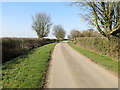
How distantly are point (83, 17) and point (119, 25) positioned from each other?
5.26 meters

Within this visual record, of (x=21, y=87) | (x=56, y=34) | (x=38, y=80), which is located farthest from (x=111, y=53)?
(x=56, y=34)

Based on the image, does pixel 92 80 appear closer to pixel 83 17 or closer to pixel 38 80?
pixel 38 80

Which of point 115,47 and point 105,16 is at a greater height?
point 105,16

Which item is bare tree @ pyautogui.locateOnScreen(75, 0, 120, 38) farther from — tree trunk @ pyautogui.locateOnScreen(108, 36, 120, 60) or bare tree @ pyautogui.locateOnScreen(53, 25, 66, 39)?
bare tree @ pyautogui.locateOnScreen(53, 25, 66, 39)

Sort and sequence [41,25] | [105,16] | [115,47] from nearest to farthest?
[115,47], [105,16], [41,25]

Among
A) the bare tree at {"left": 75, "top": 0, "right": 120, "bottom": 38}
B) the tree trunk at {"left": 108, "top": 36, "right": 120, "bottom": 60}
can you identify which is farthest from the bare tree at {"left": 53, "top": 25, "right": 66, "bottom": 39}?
the tree trunk at {"left": 108, "top": 36, "right": 120, "bottom": 60}

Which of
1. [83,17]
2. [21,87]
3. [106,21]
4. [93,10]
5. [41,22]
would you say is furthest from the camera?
[41,22]

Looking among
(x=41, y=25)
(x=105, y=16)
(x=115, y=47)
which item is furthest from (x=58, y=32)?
(x=115, y=47)

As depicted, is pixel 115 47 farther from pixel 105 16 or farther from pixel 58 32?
pixel 58 32

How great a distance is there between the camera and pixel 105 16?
15188 millimetres

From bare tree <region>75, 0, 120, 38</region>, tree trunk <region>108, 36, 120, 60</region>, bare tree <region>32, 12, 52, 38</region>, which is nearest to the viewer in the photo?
tree trunk <region>108, 36, 120, 60</region>

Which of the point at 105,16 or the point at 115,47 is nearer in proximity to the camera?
the point at 115,47

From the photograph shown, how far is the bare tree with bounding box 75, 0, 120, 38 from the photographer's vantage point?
14.3m

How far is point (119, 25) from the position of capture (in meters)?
14.0
